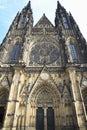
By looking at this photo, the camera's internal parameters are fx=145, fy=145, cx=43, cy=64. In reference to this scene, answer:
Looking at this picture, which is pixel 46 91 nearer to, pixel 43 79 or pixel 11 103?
pixel 43 79

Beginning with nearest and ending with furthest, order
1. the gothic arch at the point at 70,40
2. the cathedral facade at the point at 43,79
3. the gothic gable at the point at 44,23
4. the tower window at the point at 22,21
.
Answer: the cathedral facade at the point at 43,79
the gothic arch at the point at 70,40
the gothic gable at the point at 44,23
the tower window at the point at 22,21

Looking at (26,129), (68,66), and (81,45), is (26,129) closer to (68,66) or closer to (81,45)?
(68,66)

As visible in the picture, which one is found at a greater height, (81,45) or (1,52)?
(81,45)

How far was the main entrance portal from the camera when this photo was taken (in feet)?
40.4

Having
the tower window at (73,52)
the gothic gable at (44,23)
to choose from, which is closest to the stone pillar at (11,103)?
the tower window at (73,52)

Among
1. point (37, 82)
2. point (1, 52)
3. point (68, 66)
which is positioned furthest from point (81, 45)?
point (1, 52)

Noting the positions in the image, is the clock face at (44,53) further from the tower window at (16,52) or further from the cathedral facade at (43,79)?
the tower window at (16,52)

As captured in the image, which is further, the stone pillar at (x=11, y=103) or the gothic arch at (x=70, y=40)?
the gothic arch at (x=70, y=40)

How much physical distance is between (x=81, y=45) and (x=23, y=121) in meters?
11.1

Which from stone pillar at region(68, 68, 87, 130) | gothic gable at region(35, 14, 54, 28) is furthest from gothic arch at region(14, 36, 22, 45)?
stone pillar at region(68, 68, 87, 130)

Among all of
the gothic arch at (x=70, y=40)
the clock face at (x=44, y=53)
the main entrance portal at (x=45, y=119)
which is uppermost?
the gothic arch at (x=70, y=40)

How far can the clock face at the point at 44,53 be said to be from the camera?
16.8 meters

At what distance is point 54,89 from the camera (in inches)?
553

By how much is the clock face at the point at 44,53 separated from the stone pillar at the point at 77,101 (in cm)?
341
